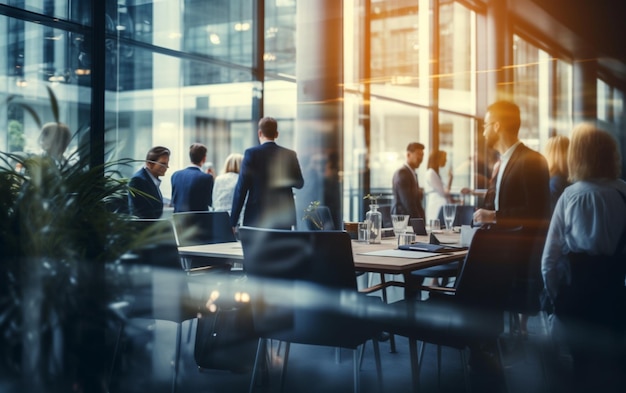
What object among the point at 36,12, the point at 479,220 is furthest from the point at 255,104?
the point at 479,220

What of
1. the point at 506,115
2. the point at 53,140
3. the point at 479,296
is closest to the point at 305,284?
the point at 479,296

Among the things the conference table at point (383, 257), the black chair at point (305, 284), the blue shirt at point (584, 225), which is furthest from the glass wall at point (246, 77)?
the blue shirt at point (584, 225)

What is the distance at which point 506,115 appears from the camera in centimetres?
319

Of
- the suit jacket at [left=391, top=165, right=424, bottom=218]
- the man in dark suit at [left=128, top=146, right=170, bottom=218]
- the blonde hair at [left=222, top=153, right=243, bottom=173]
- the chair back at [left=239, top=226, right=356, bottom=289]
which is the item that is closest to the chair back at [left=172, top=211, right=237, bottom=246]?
the man in dark suit at [left=128, top=146, right=170, bottom=218]

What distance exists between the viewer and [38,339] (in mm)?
1312

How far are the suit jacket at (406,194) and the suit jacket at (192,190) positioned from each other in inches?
66.3

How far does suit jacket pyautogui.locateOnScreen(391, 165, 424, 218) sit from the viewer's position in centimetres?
583

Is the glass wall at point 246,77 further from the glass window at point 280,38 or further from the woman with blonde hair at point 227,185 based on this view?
the woman with blonde hair at point 227,185

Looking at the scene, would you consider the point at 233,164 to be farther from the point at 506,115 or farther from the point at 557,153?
the point at 506,115

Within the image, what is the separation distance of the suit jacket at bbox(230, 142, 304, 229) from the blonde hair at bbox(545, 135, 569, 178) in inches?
71.6

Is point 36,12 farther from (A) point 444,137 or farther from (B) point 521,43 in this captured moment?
(B) point 521,43

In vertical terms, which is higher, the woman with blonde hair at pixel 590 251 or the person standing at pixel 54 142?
the person standing at pixel 54 142

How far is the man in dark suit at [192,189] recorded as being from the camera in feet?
17.9

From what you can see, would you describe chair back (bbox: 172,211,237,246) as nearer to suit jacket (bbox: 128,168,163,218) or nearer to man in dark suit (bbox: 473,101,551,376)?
suit jacket (bbox: 128,168,163,218)
